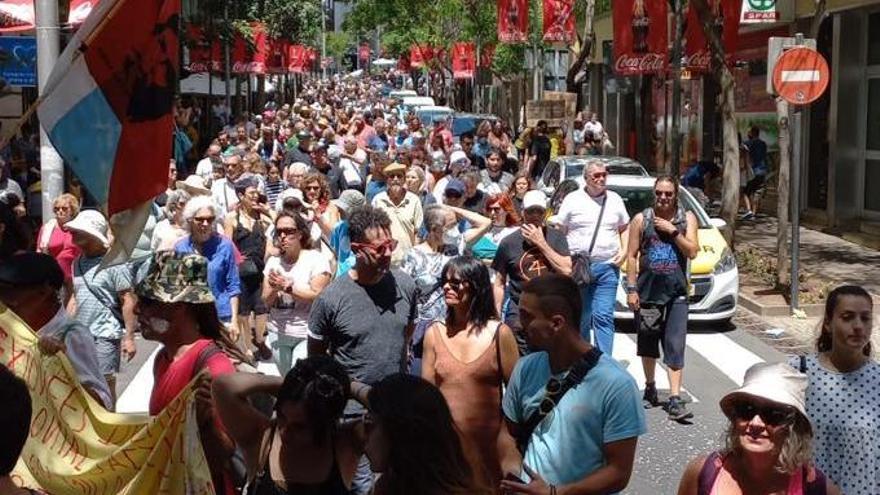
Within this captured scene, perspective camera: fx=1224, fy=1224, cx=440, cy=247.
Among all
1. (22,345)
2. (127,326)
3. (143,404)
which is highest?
(22,345)

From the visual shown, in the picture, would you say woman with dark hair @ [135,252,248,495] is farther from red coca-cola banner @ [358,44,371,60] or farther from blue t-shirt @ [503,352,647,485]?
red coca-cola banner @ [358,44,371,60]

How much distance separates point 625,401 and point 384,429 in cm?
135

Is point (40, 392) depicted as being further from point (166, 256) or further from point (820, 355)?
point (820, 355)

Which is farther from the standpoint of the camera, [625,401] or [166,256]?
[166,256]

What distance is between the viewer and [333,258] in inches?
339

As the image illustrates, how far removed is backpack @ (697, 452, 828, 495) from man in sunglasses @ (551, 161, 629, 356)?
5.79 metres

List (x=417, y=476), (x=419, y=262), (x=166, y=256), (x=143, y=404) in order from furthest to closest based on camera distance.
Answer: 1. (x=143, y=404)
2. (x=419, y=262)
3. (x=166, y=256)
4. (x=417, y=476)

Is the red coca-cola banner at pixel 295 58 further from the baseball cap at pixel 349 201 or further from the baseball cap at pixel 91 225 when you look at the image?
the baseball cap at pixel 91 225

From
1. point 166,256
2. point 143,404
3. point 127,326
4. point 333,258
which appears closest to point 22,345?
point 166,256

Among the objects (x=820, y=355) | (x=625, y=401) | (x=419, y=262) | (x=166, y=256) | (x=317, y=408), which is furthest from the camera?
(x=419, y=262)

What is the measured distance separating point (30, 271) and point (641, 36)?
20.0 metres

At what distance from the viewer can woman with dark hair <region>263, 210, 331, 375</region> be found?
8000 mm

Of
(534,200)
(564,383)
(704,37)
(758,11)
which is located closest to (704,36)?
(704,37)

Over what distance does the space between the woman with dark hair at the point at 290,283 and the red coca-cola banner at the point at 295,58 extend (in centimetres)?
5122
